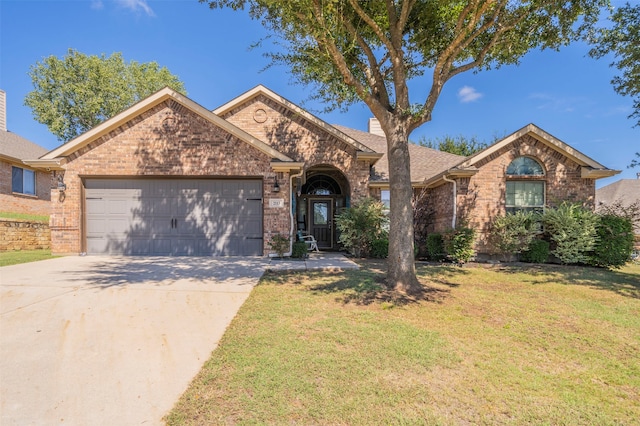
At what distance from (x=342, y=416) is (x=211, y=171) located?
9253 millimetres

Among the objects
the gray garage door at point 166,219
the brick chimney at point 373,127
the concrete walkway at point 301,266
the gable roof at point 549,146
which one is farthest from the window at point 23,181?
the gable roof at point 549,146

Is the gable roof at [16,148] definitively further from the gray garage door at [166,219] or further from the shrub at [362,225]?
the shrub at [362,225]

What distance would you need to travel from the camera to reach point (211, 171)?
34.1 ft

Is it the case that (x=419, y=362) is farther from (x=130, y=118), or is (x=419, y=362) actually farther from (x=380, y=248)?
(x=130, y=118)

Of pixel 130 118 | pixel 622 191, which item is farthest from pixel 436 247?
pixel 622 191

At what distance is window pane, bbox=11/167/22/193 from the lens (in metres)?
16.2

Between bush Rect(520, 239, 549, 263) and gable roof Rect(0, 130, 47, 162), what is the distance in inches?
912

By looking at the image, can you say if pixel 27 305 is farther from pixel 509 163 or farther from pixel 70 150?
pixel 509 163

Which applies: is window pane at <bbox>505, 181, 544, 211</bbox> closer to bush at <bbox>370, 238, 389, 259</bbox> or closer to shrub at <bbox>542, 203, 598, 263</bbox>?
shrub at <bbox>542, 203, 598, 263</bbox>

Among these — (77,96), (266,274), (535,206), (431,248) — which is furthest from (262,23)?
(77,96)

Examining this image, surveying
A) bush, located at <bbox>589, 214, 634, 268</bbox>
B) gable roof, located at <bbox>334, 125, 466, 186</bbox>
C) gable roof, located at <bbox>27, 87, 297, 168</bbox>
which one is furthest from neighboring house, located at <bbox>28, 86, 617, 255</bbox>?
gable roof, located at <bbox>334, 125, 466, 186</bbox>

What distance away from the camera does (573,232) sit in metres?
10.5

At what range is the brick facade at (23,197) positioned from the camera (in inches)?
615

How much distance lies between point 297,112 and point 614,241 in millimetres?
11944
